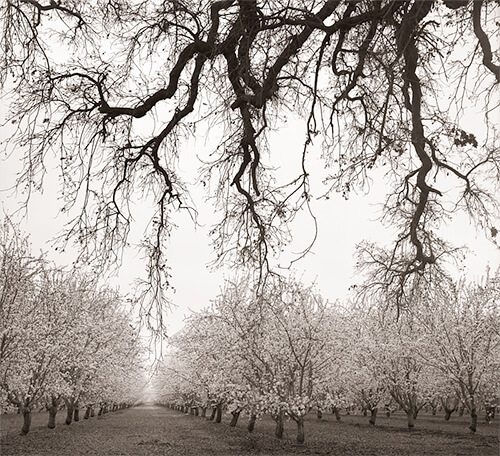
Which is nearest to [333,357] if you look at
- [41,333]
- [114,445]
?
[114,445]

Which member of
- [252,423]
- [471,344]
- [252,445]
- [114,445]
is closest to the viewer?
[252,445]

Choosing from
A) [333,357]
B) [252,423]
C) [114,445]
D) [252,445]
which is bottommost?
[114,445]

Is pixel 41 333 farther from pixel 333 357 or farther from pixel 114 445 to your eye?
pixel 333 357

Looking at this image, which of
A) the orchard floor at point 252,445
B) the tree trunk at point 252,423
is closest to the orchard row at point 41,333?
the orchard floor at point 252,445

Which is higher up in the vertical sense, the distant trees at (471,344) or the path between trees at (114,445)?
the distant trees at (471,344)

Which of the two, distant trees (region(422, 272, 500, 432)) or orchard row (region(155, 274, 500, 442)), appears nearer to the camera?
orchard row (region(155, 274, 500, 442))

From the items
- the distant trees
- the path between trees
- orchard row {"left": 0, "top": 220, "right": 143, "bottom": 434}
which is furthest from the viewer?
the distant trees

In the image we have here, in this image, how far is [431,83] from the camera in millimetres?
6273

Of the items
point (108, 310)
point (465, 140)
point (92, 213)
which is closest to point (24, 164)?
point (92, 213)

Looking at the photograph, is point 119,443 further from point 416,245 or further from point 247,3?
point 247,3

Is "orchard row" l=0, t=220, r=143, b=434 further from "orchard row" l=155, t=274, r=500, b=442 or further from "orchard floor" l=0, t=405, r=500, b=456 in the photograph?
"orchard row" l=155, t=274, r=500, b=442

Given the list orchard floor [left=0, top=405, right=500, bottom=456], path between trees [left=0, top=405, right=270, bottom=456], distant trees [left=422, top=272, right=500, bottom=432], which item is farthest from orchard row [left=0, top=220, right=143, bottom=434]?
distant trees [left=422, top=272, right=500, bottom=432]

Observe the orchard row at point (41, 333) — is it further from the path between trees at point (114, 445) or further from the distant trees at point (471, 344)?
the distant trees at point (471, 344)

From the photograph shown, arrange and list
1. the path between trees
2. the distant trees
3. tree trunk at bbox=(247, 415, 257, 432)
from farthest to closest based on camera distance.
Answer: tree trunk at bbox=(247, 415, 257, 432) < the distant trees < the path between trees
